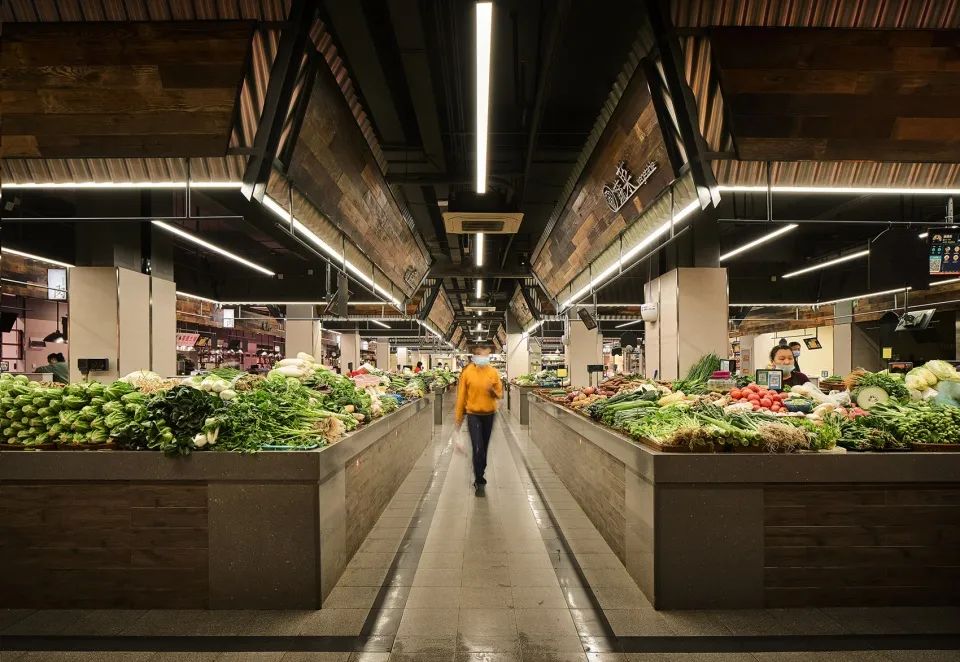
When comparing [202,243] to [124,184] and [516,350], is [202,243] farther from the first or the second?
[516,350]

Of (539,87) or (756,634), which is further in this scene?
(539,87)

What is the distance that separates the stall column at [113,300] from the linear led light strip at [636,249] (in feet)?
21.1

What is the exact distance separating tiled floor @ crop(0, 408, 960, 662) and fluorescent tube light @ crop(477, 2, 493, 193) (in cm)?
359

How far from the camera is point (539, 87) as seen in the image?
4980mm

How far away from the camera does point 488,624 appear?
320 cm

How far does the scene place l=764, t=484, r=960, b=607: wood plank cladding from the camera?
11.1ft

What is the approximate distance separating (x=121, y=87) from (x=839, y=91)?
5.52 m

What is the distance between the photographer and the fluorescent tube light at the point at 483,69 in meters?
3.06

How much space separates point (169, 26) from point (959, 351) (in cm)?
1614

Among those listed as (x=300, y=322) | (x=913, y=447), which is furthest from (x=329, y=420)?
(x=300, y=322)

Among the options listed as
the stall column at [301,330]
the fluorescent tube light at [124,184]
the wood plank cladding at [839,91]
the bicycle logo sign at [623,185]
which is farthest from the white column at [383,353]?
the wood plank cladding at [839,91]

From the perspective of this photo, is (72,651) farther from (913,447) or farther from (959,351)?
(959,351)

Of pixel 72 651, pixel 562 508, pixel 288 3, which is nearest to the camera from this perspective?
pixel 72 651

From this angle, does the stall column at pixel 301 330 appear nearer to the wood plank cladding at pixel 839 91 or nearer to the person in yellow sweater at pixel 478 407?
the person in yellow sweater at pixel 478 407
